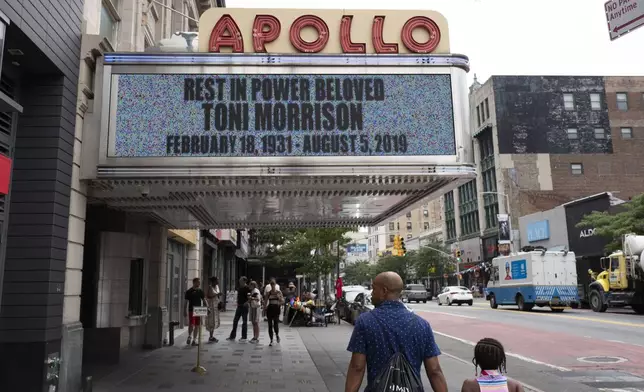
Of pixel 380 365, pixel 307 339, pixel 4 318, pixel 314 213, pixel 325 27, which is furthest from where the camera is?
pixel 307 339

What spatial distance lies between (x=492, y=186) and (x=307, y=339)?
44.3m

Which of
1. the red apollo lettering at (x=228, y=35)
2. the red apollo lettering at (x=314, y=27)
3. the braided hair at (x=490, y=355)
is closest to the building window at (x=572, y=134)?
the red apollo lettering at (x=314, y=27)

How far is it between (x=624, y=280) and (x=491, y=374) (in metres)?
26.2

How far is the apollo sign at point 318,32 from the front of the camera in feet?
27.6

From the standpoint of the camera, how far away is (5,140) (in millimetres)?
6812

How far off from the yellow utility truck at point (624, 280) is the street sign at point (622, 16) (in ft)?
69.8

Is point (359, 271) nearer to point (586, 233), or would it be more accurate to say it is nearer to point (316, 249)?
point (586, 233)

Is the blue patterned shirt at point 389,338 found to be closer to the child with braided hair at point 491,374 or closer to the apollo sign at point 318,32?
the child with braided hair at point 491,374

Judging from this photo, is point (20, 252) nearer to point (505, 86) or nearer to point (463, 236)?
point (505, 86)

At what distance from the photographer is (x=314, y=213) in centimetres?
1224

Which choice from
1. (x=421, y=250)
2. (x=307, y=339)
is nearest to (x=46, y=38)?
(x=307, y=339)

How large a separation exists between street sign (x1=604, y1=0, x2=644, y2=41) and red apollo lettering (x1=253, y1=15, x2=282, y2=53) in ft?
15.1

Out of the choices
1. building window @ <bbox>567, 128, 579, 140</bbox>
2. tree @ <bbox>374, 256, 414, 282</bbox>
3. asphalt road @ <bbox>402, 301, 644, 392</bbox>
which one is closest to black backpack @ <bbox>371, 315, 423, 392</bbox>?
asphalt road @ <bbox>402, 301, 644, 392</bbox>

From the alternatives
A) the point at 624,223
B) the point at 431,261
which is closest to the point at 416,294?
the point at 624,223
